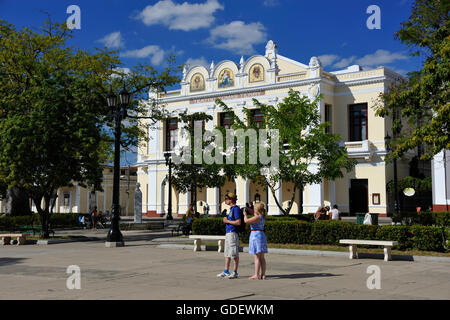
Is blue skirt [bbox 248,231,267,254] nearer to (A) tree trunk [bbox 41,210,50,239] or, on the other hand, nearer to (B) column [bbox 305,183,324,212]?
(A) tree trunk [bbox 41,210,50,239]

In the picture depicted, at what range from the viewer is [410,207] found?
151 ft

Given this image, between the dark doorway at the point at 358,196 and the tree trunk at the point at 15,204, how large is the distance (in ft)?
92.4

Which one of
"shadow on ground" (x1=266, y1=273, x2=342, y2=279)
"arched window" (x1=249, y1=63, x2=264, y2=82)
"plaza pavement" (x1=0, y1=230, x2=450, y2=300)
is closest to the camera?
"plaza pavement" (x1=0, y1=230, x2=450, y2=300)

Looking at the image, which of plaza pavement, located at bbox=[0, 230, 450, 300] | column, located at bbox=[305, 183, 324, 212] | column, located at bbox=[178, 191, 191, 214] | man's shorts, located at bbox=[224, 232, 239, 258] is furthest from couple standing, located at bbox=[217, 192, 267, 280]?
column, located at bbox=[178, 191, 191, 214]

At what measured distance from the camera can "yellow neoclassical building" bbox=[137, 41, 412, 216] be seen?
45.7m

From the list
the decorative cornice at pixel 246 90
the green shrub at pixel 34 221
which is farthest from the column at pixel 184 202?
the green shrub at pixel 34 221

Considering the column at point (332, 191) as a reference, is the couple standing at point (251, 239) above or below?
below

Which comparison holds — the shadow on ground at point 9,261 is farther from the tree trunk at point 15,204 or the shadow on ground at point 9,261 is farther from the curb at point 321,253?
the tree trunk at point 15,204

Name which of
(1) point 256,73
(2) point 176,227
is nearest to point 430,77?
(2) point 176,227

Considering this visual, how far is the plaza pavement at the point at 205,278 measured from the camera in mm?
8539

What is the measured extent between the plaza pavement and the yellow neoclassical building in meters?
27.4

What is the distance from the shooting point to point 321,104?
152 feet
